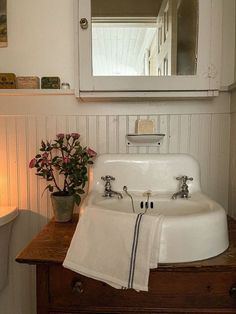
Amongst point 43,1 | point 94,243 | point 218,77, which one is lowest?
point 94,243

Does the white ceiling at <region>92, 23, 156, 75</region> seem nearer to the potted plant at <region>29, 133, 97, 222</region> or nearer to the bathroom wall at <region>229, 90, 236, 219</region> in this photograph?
the potted plant at <region>29, 133, 97, 222</region>

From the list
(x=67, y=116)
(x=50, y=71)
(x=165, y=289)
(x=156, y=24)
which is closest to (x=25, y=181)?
(x=67, y=116)

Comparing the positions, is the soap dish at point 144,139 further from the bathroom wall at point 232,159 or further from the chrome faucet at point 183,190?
the bathroom wall at point 232,159

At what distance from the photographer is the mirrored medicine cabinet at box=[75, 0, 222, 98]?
3.15 feet

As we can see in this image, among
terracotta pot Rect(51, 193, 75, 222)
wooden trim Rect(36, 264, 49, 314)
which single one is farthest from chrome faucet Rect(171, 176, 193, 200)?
wooden trim Rect(36, 264, 49, 314)

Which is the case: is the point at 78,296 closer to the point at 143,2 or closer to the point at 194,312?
the point at 194,312

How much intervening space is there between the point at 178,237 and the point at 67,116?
701 millimetres

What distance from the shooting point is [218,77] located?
96 cm

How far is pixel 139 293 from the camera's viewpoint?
2.24 ft

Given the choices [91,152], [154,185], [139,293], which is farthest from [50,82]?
[139,293]

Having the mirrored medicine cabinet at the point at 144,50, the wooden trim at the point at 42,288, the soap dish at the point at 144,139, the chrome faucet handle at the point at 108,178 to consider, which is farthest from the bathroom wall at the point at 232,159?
the wooden trim at the point at 42,288

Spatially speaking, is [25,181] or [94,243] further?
[25,181]

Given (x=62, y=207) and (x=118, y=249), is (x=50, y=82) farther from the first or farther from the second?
(x=118, y=249)

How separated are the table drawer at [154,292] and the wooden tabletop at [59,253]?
34 millimetres
